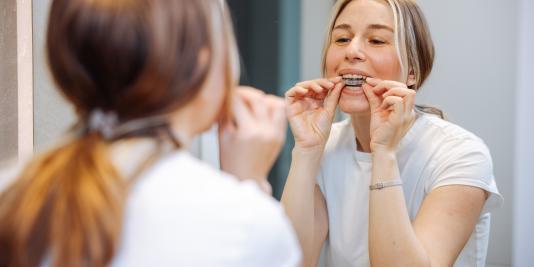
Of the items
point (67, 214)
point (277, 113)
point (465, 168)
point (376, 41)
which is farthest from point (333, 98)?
point (67, 214)

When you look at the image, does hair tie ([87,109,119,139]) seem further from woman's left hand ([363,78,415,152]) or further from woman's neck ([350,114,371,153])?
woman's neck ([350,114,371,153])

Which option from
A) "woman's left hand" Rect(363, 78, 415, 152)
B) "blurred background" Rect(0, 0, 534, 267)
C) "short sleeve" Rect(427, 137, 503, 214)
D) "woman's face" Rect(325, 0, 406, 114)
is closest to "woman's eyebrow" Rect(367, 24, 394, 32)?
"woman's face" Rect(325, 0, 406, 114)

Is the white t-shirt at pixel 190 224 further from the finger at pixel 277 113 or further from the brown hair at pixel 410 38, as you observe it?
the brown hair at pixel 410 38

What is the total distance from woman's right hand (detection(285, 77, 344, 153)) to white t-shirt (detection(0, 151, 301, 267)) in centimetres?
68

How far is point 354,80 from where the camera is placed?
116 cm

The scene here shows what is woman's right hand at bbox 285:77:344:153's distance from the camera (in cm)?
116

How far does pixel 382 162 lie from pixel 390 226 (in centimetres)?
12

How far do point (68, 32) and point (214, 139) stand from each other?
0.98 m

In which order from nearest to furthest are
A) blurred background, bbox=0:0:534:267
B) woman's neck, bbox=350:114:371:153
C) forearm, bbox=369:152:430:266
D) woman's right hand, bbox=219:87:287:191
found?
woman's right hand, bbox=219:87:287:191, forearm, bbox=369:152:430:266, woman's neck, bbox=350:114:371:153, blurred background, bbox=0:0:534:267

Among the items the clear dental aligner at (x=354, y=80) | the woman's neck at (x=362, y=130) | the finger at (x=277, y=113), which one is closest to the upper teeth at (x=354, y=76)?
the clear dental aligner at (x=354, y=80)

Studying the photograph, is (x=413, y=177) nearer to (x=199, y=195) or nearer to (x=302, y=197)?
(x=302, y=197)

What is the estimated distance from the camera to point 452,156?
1.08 metres

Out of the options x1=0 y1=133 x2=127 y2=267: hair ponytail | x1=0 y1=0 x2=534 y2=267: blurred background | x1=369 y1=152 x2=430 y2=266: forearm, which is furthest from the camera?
x1=0 y1=0 x2=534 y2=267: blurred background

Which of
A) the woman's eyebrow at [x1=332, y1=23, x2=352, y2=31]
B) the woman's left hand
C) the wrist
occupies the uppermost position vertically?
the woman's eyebrow at [x1=332, y1=23, x2=352, y2=31]
